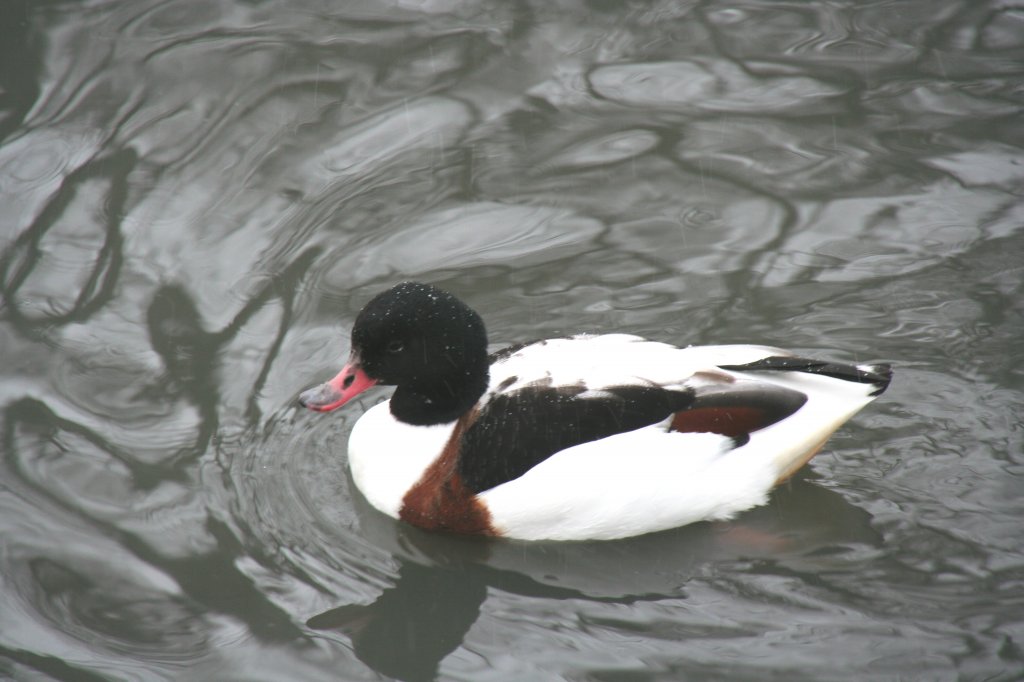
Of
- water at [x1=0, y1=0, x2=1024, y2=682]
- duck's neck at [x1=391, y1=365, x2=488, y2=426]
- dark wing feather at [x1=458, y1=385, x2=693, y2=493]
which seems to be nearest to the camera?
water at [x1=0, y1=0, x2=1024, y2=682]

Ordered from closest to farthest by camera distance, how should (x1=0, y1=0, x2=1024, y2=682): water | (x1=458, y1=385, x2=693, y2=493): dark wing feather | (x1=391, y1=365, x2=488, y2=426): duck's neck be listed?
(x1=0, y1=0, x2=1024, y2=682): water < (x1=458, y1=385, x2=693, y2=493): dark wing feather < (x1=391, y1=365, x2=488, y2=426): duck's neck

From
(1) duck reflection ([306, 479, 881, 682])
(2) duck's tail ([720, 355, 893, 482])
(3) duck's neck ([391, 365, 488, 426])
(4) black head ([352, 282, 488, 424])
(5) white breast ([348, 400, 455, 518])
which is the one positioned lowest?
(1) duck reflection ([306, 479, 881, 682])

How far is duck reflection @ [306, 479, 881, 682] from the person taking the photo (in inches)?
205

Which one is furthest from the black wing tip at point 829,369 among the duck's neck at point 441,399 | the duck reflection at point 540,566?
the duck's neck at point 441,399

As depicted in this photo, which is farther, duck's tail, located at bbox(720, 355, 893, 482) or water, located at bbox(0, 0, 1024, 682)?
duck's tail, located at bbox(720, 355, 893, 482)

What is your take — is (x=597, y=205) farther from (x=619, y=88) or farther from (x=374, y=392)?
(x=374, y=392)

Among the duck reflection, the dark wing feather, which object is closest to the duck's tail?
the duck reflection

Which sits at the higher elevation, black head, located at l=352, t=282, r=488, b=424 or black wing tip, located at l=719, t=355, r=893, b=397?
black head, located at l=352, t=282, r=488, b=424

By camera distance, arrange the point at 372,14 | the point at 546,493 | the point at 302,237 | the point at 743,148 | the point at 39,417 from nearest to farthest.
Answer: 1. the point at 546,493
2. the point at 39,417
3. the point at 302,237
4. the point at 743,148
5. the point at 372,14

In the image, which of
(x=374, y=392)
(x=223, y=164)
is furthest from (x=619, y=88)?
(x=374, y=392)

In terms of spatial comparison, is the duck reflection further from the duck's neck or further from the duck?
the duck's neck

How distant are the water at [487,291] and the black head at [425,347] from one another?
0.67 metres

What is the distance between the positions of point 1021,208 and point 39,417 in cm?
577

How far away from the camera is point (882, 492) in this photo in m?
5.73
